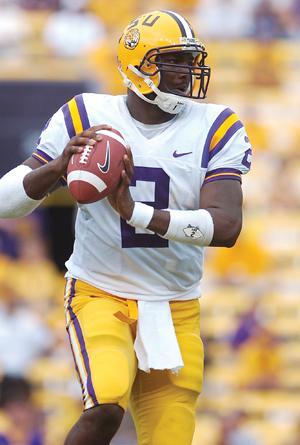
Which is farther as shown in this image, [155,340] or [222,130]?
[222,130]

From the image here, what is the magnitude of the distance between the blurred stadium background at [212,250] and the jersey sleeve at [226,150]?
3632 mm

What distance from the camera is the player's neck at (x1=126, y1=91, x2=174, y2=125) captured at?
12.5 feet

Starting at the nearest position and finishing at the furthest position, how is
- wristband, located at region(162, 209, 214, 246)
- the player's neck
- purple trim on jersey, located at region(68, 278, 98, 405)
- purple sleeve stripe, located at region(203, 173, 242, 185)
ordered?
1. purple trim on jersey, located at region(68, 278, 98, 405)
2. wristband, located at region(162, 209, 214, 246)
3. purple sleeve stripe, located at region(203, 173, 242, 185)
4. the player's neck

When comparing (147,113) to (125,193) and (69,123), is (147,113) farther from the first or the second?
(125,193)

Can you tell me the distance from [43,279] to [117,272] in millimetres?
4214

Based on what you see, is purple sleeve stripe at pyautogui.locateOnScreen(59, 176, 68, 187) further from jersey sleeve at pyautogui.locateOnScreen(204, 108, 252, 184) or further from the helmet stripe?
the helmet stripe

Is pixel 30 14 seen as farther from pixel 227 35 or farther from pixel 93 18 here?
pixel 227 35

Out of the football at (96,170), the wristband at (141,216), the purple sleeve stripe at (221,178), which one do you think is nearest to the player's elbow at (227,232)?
the purple sleeve stripe at (221,178)

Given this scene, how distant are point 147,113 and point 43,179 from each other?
18.3 inches

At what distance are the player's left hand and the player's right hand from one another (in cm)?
11

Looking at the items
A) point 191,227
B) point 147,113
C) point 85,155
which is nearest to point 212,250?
point 147,113

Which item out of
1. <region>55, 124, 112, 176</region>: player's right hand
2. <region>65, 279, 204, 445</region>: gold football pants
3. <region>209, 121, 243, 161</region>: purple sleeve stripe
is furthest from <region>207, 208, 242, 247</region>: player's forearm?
<region>55, 124, 112, 176</region>: player's right hand

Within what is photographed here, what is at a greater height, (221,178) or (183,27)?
(183,27)

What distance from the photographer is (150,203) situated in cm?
371
